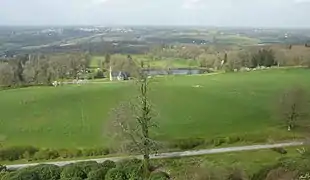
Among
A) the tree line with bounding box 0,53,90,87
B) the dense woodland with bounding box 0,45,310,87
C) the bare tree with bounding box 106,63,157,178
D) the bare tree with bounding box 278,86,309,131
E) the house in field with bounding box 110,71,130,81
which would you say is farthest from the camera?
the house in field with bounding box 110,71,130,81

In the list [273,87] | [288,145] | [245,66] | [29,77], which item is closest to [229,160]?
[288,145]

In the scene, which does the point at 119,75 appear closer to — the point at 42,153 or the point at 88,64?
the point at 88,64

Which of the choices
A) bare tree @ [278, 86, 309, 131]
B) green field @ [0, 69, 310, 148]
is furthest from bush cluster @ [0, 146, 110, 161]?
bare tree @ [278, 86, 309, 131]

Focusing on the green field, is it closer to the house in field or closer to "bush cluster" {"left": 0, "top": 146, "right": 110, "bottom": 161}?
"bush cluster" {"left": 0, "top": 146, "right": 110, "bottom": 161}

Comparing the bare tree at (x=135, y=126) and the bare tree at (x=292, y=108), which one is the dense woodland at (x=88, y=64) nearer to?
the bare tree at (x=292, y=108)

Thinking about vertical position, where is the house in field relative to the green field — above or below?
below

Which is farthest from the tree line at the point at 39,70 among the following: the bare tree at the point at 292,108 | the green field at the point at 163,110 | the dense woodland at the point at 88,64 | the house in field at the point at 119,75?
the bare tree at the point at 292,108

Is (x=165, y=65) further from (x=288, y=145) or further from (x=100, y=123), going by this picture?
(x=288, y=145)
